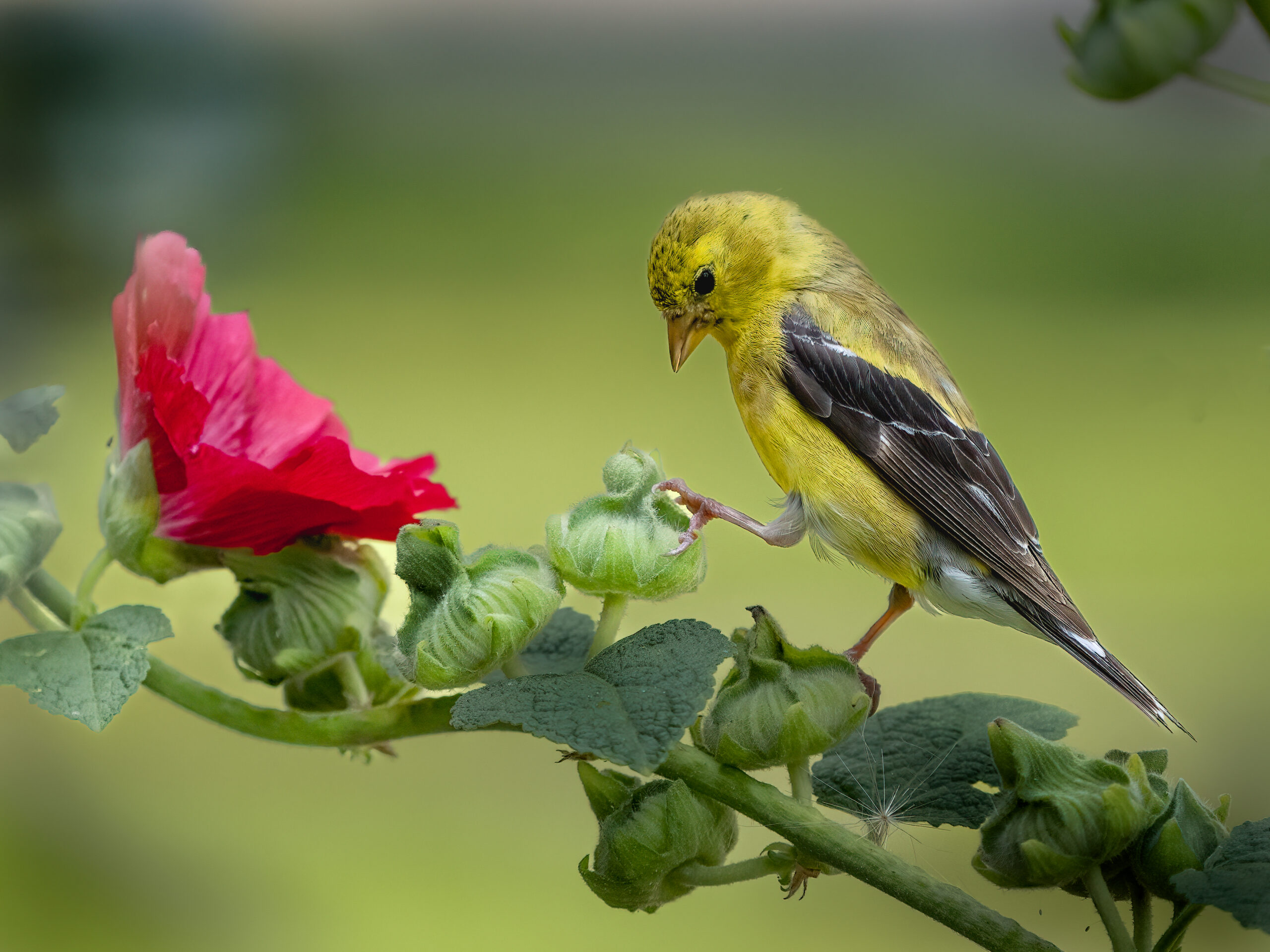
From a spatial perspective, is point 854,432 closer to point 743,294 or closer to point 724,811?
point 743,294

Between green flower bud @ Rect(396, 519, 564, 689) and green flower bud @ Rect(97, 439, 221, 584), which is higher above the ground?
green flower bud @ Rect(396, 519, 564, 689)

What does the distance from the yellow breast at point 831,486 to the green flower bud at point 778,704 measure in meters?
0.30

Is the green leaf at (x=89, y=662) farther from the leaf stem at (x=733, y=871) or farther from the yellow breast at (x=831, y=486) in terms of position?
the yellow breast at (x=831, y=486)

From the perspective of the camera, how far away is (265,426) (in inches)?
17.4

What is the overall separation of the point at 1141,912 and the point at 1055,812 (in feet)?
0.20

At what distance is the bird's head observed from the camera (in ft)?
2.43

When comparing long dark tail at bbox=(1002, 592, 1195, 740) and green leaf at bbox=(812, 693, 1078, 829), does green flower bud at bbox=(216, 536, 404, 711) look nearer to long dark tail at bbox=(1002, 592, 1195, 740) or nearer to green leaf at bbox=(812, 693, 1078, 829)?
green leaf at bbox=(812, 693, 1078, 829)

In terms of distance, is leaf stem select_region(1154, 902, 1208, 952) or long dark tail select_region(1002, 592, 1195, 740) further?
long dark tail select_region(1002, 592, 1195, 740)

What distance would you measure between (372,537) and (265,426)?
8 centimetres

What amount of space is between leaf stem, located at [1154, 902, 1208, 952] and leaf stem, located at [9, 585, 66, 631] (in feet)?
1.22

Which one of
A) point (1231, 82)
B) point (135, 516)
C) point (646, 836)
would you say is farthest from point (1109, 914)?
point (135, 516)

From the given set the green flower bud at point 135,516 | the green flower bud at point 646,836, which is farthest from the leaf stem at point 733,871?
the green flower bud at point 135,516

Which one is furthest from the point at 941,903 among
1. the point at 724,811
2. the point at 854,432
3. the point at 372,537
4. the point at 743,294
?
the point at 743,294

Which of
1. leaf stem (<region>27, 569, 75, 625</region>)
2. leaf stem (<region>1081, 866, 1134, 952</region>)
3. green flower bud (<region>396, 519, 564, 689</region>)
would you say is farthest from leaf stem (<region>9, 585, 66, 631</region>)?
leaf stem (<region>1081, 866, 1134, 952</region>)
